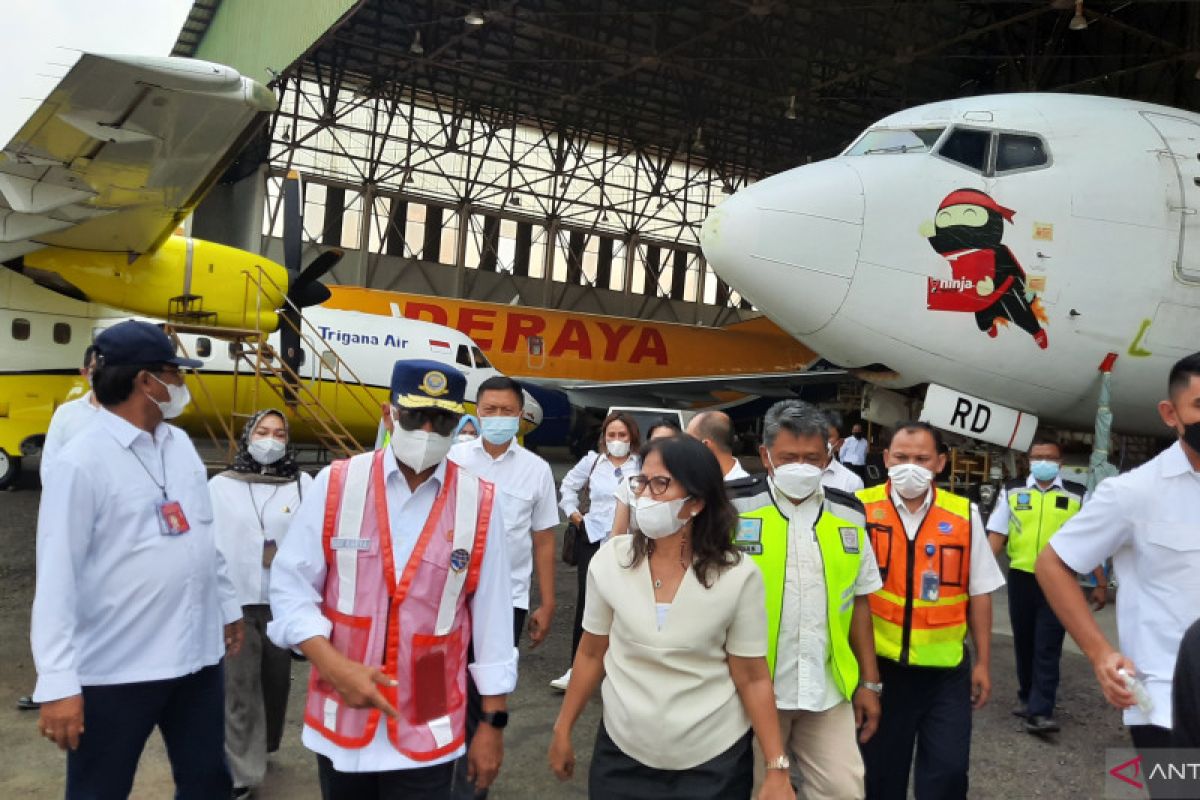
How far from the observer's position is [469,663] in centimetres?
269

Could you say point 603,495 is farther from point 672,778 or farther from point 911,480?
point 672,778

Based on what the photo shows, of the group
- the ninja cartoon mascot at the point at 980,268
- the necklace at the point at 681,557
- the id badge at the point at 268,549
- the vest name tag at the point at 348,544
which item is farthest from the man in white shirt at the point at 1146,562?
the ninja cartoon mascot at the point at 980,268

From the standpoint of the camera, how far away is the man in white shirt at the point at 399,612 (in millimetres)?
2383

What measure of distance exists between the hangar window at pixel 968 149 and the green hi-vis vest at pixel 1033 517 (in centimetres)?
335

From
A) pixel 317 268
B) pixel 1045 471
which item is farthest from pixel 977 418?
pixel 317 268

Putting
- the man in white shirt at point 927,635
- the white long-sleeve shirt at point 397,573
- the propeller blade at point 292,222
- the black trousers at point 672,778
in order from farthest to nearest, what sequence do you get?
the propeller blade at point 292,222 → the man in white shirt at point 927,635 → the black trousers at point 672,778 → the white long-sleeve shirt at point 397,573

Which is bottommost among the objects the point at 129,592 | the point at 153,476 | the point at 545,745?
the point at 545,745

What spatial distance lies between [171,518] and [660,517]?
1.67m

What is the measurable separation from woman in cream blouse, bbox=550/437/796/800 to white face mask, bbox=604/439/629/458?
3.26m

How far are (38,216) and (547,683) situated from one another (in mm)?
7684

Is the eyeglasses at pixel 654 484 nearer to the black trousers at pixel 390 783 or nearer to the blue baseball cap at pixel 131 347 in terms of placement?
the black trousers at pixel 390 783

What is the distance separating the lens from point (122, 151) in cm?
836

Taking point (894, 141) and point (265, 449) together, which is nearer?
point (265, 449)

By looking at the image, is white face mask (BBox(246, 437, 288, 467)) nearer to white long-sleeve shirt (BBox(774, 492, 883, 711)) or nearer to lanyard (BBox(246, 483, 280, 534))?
lanyard (BBox(246, 483, 280, 534))
